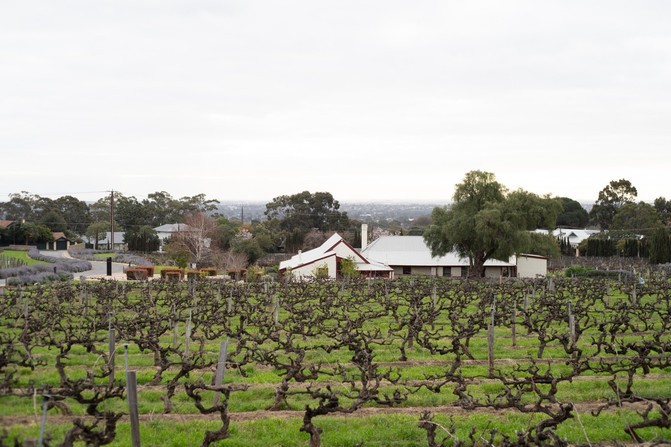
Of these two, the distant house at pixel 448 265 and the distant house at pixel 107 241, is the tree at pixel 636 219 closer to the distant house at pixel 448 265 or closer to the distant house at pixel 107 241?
the distant house at pixel 448 265

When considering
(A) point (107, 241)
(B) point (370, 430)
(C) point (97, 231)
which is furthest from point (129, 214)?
(B) point (370, 430)

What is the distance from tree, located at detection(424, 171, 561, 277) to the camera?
48.8 m

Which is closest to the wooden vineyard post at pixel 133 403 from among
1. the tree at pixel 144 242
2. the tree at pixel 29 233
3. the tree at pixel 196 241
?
the tree at pixel 196 241

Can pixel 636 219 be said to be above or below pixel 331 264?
above

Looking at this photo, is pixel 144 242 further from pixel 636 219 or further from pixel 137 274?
pixel 636 219

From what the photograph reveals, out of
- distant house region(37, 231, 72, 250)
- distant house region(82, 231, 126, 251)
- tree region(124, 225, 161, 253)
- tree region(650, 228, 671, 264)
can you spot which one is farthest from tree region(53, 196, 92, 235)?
tree region(650, 228, 671, 264)

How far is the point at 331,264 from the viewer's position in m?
50.3

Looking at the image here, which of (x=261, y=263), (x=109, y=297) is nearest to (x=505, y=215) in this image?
(x=261, y=263)

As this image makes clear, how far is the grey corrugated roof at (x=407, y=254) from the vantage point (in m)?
59.7

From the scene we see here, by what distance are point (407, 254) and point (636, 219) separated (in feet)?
131

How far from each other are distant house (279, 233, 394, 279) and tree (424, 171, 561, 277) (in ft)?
15.3

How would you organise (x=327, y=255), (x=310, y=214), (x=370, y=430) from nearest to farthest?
1. (x=370, y=430)
2. (x=327, y=255)
3. (x=310, y=214)

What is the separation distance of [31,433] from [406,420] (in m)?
5.49

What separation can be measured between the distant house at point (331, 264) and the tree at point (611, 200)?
57.3 metres
